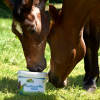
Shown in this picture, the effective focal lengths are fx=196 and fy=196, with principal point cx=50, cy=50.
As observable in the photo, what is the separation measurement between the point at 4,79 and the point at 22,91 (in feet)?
2.21

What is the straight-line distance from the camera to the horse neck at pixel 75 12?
7.02 feet

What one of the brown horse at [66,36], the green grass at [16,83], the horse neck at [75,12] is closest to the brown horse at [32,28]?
the brown horse at [66,36]

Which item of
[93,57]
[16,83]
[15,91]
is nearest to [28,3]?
[15,91]

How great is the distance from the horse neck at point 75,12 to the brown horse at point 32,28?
230mm

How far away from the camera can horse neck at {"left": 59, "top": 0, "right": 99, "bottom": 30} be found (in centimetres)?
214

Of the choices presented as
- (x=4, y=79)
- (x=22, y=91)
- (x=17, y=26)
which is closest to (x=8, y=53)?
(x=4, y=79)

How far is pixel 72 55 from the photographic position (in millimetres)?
2291

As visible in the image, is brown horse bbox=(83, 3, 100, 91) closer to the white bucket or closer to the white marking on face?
the white bucket

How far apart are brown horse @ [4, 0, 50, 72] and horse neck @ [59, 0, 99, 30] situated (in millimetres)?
230

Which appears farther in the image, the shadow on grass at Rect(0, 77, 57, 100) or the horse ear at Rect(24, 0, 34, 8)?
the shadow on grass at Rect(0, 77, 57, 100)

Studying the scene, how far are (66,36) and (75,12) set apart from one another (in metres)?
0.29

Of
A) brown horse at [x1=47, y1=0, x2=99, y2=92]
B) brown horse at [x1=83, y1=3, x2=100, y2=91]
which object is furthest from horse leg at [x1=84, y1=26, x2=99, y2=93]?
brown horse at [x1=47, y1=0, x2=99, y2=92]

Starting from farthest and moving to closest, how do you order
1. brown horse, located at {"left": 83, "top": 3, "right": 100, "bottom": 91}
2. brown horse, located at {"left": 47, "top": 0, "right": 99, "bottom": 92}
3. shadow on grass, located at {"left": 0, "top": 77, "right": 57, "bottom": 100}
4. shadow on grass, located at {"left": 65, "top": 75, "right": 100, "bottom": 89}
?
1. shadow on grass, located at {"left": 65, "top": 75, "right": 100, "bottom": 89}
2. brown horse, located at {"left": 83, "top": 3, "right": 100, "bottom": 91}
3. shadow on grass, located at {"left": 0, "top": 77, "right": 57, "bottom": 100}
4. brown horse, located at {"left": 47, "top": 0, "right": 99, "bottom": 92}

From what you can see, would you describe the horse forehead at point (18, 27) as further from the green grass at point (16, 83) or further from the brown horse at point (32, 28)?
the green grass at point (16, 83)
